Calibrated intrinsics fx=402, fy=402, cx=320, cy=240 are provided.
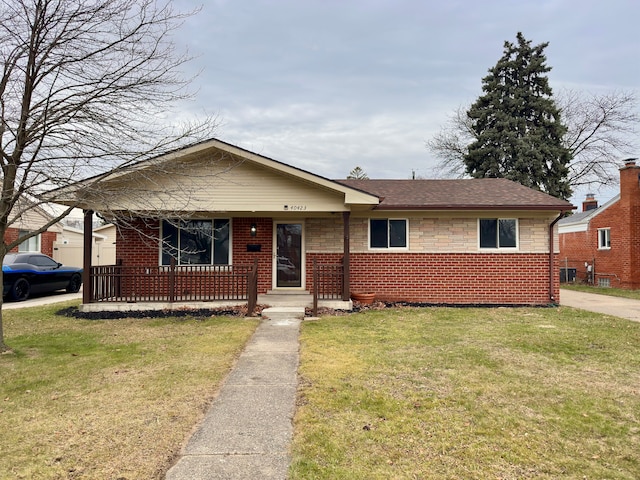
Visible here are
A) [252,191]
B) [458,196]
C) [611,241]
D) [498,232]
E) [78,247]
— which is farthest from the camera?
[78,247]

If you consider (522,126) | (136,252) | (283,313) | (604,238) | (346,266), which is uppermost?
(522,126)

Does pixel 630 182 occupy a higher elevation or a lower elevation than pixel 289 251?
higher

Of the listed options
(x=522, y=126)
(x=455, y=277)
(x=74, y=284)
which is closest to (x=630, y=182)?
(x=522, y=126)

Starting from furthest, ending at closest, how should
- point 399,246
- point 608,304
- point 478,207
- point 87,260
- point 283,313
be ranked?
point 608,304, point 399,246, point 478,207, point 87,260, point 283,313

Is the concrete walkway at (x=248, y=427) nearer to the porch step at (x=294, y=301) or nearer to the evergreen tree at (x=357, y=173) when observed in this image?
the porch step at (x=294, y=301)

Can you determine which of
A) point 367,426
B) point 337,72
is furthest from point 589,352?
point 337,72

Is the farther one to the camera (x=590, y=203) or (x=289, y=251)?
(x=590, y=203)

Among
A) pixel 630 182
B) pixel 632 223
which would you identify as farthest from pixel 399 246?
pixel 630 182

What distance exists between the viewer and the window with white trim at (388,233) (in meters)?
11.7

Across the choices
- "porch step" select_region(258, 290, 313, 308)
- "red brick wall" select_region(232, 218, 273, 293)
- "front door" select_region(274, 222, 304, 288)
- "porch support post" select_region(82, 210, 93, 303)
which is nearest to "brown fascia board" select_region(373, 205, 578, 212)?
"front door" select_region(274, 222, 304, 288)

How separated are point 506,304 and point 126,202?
1038 centimetres

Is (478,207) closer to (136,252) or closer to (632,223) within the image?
(136,252)

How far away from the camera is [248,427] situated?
12.4ft

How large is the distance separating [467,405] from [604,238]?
64.7ft
